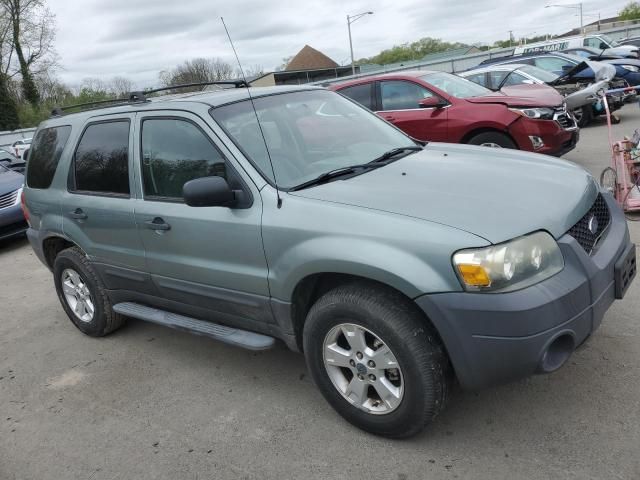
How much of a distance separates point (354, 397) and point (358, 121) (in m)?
1.95

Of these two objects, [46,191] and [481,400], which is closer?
[481,400]

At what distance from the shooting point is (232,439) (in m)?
3.10

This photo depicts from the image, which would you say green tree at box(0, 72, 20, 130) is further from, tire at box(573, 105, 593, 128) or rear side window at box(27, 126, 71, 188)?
rear side window at box(27, 126, 71, 188)

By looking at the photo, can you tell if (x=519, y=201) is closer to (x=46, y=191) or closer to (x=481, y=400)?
(x=481, y=400)

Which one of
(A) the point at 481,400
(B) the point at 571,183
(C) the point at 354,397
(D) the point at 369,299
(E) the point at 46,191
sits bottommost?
(A) the point at 481,400

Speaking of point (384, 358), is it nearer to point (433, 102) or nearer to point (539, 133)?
point (539, 133)

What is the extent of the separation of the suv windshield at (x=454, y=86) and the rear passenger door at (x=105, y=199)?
5488 mm

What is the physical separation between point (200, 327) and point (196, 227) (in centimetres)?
68

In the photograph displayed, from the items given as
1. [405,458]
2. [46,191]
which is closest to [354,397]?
[405,458]

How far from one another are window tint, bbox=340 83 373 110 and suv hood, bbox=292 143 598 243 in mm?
5467

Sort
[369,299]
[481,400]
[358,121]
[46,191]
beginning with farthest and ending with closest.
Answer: [46,191] → [358,121] → [481,400] → [369,299]

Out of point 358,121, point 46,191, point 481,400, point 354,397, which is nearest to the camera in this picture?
point 354,397

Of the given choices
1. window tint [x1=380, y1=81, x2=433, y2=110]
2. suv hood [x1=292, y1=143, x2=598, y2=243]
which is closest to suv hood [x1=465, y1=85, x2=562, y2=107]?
window tint [x1=380, y1=81, x2=433, y2=110]

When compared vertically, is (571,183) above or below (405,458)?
above
